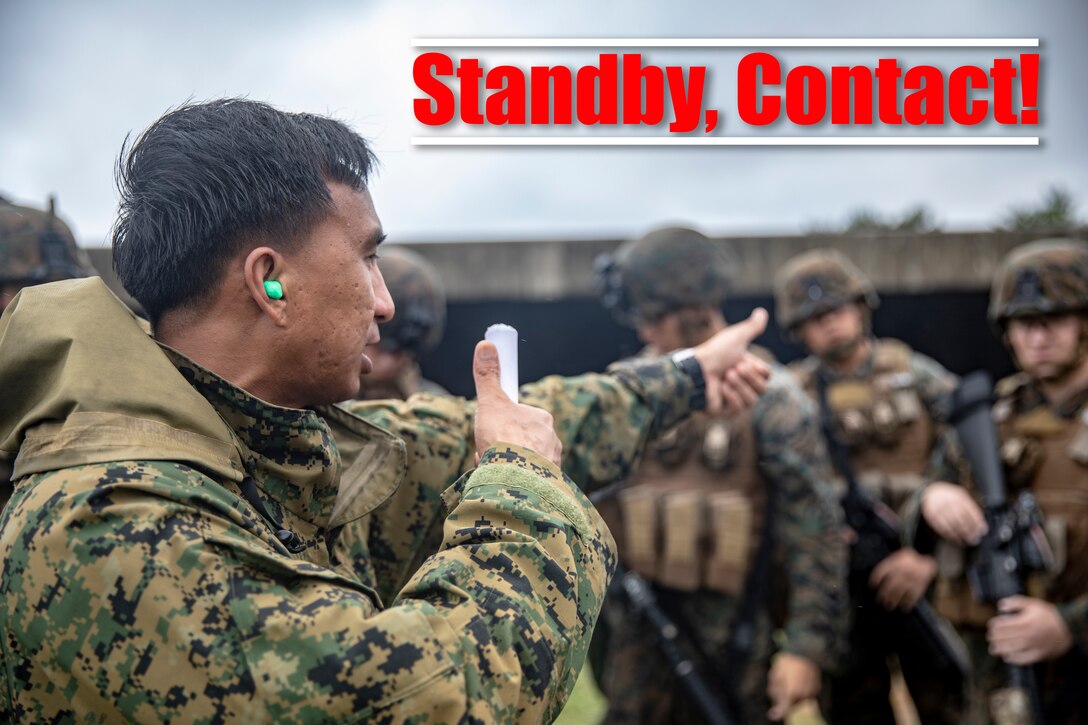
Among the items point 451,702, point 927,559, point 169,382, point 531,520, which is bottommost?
point 927,559

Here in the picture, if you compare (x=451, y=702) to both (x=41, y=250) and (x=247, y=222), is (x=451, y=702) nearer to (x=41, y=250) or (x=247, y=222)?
(x=247, y=222)

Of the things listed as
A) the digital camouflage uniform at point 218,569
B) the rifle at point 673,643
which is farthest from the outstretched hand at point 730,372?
the rifle at point 673,643

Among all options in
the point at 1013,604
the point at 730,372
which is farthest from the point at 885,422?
the point at 730,372

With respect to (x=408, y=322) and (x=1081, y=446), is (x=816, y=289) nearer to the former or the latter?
(x=1081, y=446)

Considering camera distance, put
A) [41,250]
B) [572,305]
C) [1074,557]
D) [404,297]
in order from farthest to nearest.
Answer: [572,305] < [404,297] < [1074,557] < [41,250]

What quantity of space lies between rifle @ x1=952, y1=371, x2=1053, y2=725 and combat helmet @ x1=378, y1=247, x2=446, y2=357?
228 cm

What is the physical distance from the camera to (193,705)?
48.1 inches

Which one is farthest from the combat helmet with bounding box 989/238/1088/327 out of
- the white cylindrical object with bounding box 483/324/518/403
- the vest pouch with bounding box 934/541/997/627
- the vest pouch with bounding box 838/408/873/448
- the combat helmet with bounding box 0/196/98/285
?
the combat helmet with bounding box 0/196/98/285

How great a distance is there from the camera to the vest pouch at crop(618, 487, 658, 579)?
167 inches

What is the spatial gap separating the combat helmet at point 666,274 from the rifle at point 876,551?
4.45 feet

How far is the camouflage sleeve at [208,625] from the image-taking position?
1.22m

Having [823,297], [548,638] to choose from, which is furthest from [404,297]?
[548,638]

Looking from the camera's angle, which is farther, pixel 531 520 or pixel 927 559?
pixel 927 559

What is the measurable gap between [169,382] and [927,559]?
4199 millimetres
